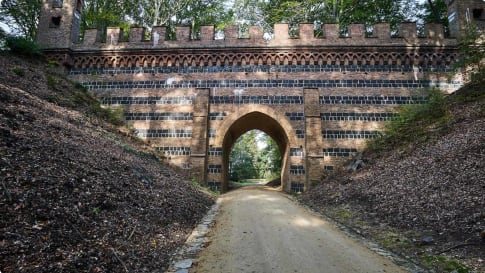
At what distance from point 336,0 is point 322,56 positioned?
263 inches

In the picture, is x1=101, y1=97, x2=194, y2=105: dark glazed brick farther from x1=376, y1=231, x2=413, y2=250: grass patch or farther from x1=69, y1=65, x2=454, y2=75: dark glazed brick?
x1=376, y1=231, x2=413, y2=250: grass patch

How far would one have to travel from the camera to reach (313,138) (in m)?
13.8

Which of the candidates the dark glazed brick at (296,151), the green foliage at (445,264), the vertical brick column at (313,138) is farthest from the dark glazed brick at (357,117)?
the green foliage at (445,264)

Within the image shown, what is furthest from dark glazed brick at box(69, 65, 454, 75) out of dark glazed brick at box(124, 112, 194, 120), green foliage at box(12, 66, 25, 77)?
green foliage at box(12, 66, 25, 77)

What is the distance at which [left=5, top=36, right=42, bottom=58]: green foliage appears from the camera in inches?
563

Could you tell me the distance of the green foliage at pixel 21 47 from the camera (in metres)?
14.3

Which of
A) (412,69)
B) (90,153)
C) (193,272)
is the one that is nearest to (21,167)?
(90,153)

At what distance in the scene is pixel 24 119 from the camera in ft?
21.6

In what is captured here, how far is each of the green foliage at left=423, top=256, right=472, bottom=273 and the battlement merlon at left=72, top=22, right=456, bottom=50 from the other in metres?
12.7

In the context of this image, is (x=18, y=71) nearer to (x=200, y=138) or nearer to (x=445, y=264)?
(x=200, y=138)

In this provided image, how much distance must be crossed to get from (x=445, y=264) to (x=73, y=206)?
18.2 ft

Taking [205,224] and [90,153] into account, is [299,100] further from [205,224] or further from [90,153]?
[90,153]

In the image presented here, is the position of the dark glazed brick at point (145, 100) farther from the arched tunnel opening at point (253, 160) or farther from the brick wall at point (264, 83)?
the arched tunnel opening at point (253, 160)

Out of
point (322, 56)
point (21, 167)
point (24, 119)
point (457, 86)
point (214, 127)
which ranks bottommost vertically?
point (21, 167)
